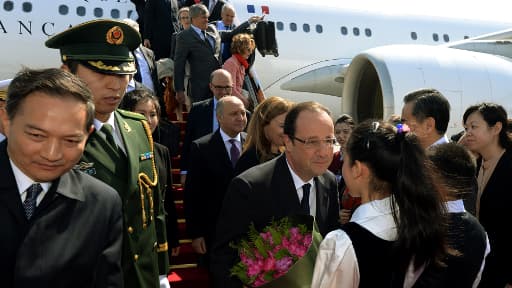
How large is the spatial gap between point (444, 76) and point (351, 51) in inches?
148

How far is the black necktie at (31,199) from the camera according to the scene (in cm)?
154

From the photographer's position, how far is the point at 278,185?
234cm

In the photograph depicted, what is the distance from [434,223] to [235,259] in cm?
78

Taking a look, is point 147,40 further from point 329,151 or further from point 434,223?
point 434,223

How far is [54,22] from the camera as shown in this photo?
8914 millimetres

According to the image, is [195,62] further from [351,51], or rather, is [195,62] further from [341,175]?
[351,51]

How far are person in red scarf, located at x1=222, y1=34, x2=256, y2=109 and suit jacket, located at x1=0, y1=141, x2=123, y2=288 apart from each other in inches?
167

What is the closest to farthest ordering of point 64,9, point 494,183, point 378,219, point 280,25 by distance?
point 378,219
point 494,183
point 64,9
point 280,25

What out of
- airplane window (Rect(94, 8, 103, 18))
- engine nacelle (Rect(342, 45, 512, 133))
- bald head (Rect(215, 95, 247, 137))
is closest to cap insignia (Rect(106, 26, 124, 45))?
bald head (Rect(215, 95, 247, 137))

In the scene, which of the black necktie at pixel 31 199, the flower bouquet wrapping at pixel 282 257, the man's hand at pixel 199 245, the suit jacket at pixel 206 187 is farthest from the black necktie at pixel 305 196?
the man's hand at pixel 199 245

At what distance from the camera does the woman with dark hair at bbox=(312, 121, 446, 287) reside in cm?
171

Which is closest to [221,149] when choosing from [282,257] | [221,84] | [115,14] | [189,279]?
[221,84]

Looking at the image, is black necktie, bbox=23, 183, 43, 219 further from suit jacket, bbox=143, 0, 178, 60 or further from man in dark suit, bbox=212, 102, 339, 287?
suit jacket, bbox=143, 0, 178, 60

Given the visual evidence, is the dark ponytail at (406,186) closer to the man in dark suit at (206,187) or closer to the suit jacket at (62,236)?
the suit jacket at (62,236)
